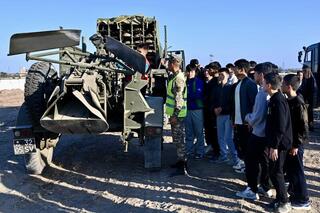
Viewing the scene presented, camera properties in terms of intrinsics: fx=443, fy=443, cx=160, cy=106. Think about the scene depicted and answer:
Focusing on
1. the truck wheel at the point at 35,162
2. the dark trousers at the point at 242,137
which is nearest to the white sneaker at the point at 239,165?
the dark trousers at the point at 242,137

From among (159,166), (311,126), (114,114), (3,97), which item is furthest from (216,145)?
(3,97)

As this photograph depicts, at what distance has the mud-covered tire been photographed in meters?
6.90

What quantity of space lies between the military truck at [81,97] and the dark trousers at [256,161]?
196 cm

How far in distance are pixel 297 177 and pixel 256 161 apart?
52 centimetres

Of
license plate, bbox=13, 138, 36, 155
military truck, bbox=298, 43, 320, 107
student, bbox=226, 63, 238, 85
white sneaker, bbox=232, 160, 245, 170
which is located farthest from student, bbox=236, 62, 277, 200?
military truck, bbox=298, 43, 320, 107

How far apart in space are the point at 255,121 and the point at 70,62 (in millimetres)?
2928

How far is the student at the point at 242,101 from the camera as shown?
6129 mm

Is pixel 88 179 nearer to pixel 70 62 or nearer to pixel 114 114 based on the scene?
pixel 114 114

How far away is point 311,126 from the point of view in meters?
11.1

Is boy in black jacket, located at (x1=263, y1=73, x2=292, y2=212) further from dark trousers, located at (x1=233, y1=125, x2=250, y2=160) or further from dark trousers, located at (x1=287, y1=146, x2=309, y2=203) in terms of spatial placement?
dark trousers, located at (x1=233, y1=125, x2=250, y2=160)

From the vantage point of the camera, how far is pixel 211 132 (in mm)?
8383

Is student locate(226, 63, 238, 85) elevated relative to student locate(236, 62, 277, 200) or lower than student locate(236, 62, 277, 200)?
elevated

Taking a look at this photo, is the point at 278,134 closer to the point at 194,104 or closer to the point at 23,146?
the point at 194,104

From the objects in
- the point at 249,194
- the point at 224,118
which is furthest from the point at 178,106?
the point at 249,194
